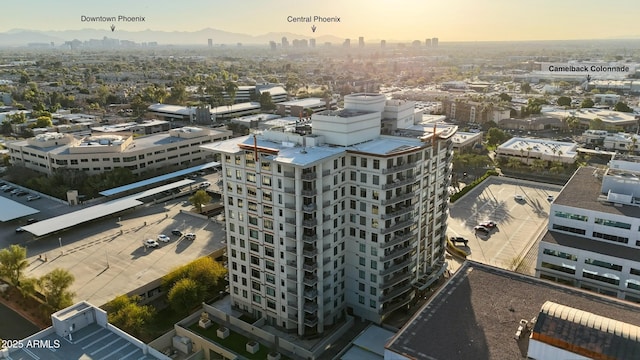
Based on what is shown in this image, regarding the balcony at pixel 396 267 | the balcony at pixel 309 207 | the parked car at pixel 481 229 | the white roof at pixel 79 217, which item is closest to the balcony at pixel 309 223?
the balcony at pixel 309 207

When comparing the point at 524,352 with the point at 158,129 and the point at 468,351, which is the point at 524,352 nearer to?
the point at 468,351

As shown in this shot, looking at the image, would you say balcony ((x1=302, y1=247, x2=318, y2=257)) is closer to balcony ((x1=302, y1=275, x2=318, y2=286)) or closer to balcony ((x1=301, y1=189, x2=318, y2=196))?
balcony ((x1=302, y1=275, x2=318, y2=286))

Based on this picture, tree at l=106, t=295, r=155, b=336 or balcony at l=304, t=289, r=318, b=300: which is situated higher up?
balcony at l=304, t=289, r=318, b=300

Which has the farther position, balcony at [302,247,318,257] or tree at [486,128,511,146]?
tree at [486,128,511,146]

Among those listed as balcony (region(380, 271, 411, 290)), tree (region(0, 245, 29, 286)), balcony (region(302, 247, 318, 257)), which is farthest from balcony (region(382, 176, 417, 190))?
tree (region(0, 245, 29, 286))

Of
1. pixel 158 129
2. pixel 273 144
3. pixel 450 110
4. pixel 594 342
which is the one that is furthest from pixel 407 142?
pixel 450 110

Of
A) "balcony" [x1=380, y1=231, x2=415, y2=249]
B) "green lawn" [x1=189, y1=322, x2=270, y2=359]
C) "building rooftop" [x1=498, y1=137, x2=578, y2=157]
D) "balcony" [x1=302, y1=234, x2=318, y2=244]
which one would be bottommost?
"green lawn" [x1=189, y1=322, x2=270, y2=359]

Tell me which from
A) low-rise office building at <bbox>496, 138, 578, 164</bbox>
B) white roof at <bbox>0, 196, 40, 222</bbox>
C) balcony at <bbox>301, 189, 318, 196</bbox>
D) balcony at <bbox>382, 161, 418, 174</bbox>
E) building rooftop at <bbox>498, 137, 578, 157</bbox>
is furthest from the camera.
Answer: building rooftop at <bbox>498, 137, 578, 157</bbox>

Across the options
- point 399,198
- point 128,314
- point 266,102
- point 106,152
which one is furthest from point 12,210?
point 266,102
